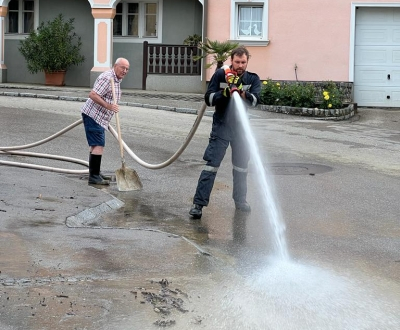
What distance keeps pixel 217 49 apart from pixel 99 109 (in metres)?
13.2

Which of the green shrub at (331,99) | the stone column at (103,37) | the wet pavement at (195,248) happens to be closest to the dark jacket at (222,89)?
→ the wet pavement at (195,248)

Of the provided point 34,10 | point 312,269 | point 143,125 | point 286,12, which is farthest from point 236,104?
point 34,10

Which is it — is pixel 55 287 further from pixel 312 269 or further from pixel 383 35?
pixel 383 35

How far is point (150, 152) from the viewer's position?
1421 centimetres

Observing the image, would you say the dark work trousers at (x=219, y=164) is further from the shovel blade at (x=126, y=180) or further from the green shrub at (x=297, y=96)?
the green shrub at (x=297, y=96)

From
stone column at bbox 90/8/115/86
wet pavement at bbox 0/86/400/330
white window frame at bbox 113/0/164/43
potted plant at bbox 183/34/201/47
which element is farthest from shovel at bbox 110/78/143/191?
white window frame at bbox 113/0/164/43

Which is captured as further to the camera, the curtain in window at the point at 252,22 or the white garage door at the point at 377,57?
the curtain in window at the point at 252,22

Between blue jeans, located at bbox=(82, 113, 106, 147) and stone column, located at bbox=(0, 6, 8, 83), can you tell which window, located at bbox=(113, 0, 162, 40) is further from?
blue jeans, located at bbox=(82, 113, 106, 147)

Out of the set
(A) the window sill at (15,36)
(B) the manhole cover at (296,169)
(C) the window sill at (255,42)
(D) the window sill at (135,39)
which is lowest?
(B) the manhole cover at (296,169)

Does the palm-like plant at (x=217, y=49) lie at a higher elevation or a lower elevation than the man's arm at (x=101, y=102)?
higher

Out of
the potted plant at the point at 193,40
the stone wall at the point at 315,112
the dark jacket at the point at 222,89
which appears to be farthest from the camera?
the potted plant at the point at 193,40

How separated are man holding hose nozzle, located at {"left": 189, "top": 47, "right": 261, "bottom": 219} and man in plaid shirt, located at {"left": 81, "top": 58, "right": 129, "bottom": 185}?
2.03 m

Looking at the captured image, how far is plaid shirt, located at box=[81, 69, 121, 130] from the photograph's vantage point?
11.0 metres

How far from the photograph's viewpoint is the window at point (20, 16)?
98.0 ft
